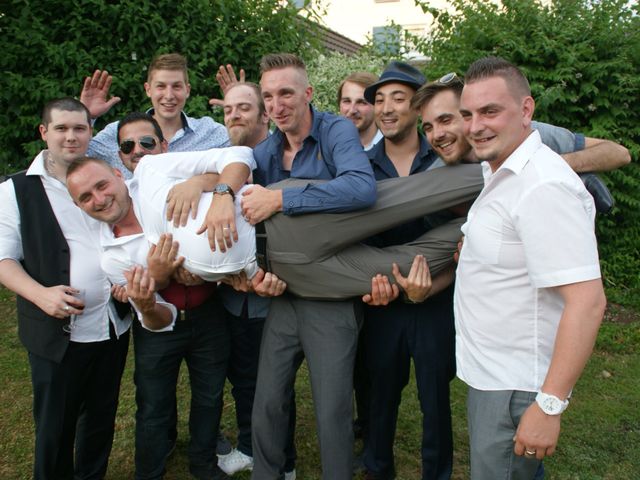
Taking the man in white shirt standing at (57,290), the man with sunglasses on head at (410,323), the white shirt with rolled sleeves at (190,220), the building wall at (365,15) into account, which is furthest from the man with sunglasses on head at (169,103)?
the building wall at (365,15)

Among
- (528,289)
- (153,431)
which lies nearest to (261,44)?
(153,431)

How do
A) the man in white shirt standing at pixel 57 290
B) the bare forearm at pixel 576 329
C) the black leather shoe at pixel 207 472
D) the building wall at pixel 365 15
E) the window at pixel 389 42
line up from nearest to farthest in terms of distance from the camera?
the bare forearm at pixel 576 329 → the man in white shirt standing at pixel 57 290 → the black leather shoe at pixel 207 472 → the window at pixel 389 42 → the building wall at pixel 365 15

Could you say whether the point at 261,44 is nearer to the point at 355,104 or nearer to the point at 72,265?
the point at 355,104

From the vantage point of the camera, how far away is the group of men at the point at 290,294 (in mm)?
2180

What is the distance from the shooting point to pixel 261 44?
6.17 m

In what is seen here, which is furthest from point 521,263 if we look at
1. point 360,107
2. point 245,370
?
point 360,107

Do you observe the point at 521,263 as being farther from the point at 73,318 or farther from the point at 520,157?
the point at 73,318

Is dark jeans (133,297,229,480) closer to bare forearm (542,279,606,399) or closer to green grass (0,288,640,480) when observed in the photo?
green grass (0,288,640,480)

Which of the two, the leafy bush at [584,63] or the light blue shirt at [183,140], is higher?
the leafy bush at [584,63]

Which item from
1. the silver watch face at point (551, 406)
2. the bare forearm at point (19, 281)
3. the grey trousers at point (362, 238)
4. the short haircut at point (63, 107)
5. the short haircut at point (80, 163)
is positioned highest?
the short haircut at point (63, 107)

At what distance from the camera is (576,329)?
6.35ft

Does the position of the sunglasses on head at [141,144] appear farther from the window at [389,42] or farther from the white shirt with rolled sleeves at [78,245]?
the window at [389,42]

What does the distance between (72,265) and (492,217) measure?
2.14 metres

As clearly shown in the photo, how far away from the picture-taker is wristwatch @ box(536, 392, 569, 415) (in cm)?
198
